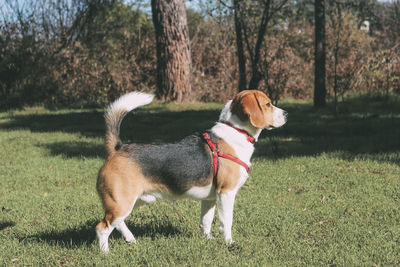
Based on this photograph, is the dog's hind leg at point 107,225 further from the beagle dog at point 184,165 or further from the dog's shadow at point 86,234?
the dog's shadow at point 86,234

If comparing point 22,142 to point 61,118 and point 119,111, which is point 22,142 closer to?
point 61,118

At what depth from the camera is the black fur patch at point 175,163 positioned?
13.2 ft

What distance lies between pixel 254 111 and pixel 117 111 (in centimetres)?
134

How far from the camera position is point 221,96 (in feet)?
52.5

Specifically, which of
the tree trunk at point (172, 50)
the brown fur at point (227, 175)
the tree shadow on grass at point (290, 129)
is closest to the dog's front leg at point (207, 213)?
the brown fur at point (227, 175)

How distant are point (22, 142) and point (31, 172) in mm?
2523

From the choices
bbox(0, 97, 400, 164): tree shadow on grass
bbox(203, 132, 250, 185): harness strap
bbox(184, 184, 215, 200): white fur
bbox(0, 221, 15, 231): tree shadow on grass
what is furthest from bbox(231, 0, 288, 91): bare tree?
bbox(0, 221, 15, 231): tree shadow on grass

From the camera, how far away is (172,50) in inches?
561

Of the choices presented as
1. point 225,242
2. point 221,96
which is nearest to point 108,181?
point 225,242

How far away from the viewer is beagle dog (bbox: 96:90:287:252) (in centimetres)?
391

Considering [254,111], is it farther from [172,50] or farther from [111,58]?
[111,58]

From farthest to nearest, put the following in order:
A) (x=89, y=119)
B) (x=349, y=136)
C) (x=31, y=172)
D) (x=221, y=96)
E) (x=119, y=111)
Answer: (x=221, y=96) < (x=89, y=119) < (x=349, y=136) < (x=31, y=172) < (x=119, y=111)

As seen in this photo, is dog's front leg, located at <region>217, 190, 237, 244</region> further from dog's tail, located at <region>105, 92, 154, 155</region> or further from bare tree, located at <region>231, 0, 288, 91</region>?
bare tree, located at <region>231, 0, 288, 91</region>

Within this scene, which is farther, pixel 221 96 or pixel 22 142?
pixel 221 96
